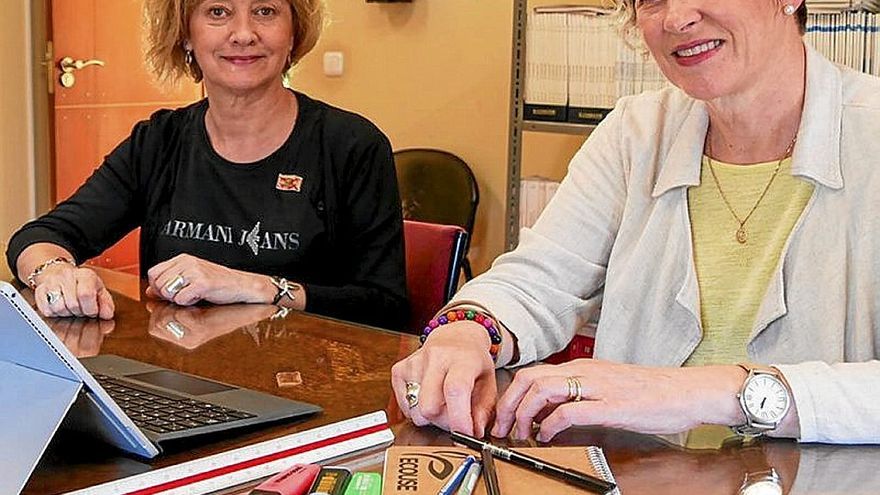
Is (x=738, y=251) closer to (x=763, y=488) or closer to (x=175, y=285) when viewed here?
(x=763, y=488)

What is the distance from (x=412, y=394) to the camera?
108 centimetres

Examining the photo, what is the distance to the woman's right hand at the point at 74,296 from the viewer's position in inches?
60.0

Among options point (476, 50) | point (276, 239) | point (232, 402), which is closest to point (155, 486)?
point (232, 402)

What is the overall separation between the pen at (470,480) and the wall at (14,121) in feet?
13.4

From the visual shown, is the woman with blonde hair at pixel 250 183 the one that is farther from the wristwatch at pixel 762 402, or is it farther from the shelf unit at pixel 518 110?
the shelf unit at pixel 518 110

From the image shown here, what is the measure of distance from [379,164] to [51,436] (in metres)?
1.20

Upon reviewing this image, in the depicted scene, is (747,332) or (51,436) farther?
(747,332)

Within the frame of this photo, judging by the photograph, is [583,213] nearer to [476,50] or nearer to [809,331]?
[809,331]

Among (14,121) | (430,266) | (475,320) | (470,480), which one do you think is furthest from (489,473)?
(14,121)

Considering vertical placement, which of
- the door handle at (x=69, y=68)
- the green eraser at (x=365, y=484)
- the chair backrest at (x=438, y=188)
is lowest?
the chair backrest at (x=438, y=188)

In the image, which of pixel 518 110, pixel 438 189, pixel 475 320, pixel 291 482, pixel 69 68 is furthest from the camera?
pixel 69 68

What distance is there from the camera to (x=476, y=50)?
4.16m

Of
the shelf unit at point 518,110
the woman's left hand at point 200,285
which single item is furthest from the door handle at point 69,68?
the woman's left hand at point 200,285

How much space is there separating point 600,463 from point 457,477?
0.44 feet
